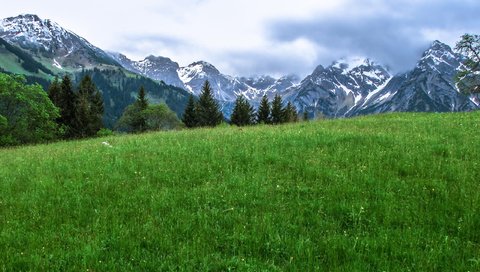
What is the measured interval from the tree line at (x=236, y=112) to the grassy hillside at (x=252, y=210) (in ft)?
239

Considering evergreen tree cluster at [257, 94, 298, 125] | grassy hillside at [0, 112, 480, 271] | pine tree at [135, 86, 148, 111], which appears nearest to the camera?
grassy hillside at [0, 112, 480, 271]

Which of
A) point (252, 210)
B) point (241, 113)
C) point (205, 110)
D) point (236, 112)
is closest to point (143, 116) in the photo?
point (205, 110)

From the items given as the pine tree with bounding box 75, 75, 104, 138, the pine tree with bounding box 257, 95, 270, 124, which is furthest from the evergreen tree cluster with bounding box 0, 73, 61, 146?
the pine tree with bounding box 257, 95, 270, 124

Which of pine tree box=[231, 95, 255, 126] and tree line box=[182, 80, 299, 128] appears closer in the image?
pine tree box=[231, 95, 255, 126]

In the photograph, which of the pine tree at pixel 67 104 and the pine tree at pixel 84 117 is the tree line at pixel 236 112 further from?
the pine tree at pixel 67 104

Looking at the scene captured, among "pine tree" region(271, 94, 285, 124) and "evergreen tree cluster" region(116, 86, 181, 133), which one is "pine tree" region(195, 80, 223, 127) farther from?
"evergreen tree cluster" region(116, 86, 181, 133)

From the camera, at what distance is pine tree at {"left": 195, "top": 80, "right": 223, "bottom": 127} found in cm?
8950

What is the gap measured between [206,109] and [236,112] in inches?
311

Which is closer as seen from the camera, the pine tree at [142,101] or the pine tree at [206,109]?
the pine tree at [206,109]

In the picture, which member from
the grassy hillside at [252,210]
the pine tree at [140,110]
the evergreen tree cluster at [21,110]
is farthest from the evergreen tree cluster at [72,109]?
the grassy hillside at [252,210]

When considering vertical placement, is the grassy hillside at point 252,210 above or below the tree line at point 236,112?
below

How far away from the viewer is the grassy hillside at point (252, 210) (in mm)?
6438

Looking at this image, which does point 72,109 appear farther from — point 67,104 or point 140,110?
point 140,110

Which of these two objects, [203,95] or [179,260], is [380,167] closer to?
[179,260]
